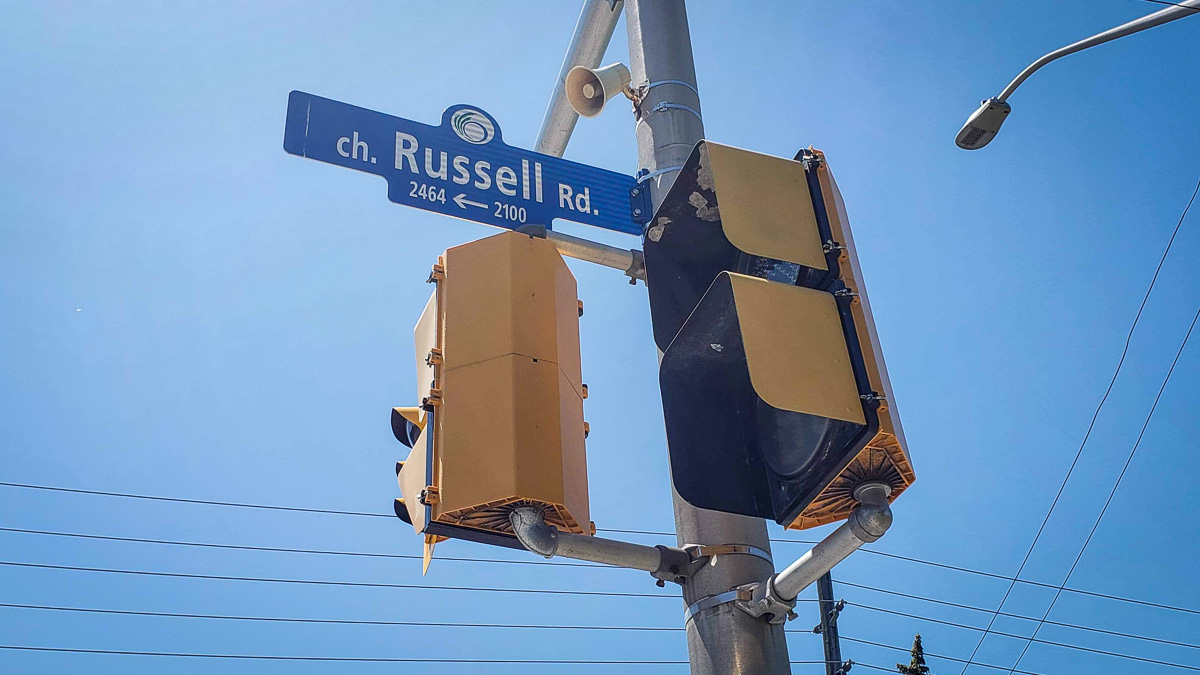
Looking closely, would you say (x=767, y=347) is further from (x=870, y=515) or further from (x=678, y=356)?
(x=678, y=356)

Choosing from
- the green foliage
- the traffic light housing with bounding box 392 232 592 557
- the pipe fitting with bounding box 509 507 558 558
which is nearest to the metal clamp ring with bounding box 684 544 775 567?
the traffic light housing with bounding box 392 232 592 557

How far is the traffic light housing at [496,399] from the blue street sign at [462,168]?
0.65 metres

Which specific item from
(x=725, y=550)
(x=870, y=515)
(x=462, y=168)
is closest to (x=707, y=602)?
(x=725, y=550)

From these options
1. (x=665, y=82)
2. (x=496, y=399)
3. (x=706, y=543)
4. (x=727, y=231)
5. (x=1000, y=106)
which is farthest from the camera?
(x=1000, y=106)

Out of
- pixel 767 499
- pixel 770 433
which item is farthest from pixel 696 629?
pixel 770 433

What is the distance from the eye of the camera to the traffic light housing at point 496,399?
299 cm

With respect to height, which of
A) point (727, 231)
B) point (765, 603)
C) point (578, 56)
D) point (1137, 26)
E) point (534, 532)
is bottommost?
point (765, 603)

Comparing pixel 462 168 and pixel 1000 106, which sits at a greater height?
pixel 1000 106

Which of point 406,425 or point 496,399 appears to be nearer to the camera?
point 496,399

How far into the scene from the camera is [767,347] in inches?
97.7

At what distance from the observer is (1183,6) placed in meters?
4.87

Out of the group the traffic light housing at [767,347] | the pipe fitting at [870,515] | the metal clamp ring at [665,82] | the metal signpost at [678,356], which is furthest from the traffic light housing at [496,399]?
the metal clamp ring at [665,82]

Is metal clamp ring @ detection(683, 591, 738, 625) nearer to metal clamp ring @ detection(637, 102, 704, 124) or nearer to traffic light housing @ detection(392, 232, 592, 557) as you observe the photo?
traffic light housing @ detection(392, 232, 592, 557)

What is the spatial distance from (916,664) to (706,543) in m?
24.0
